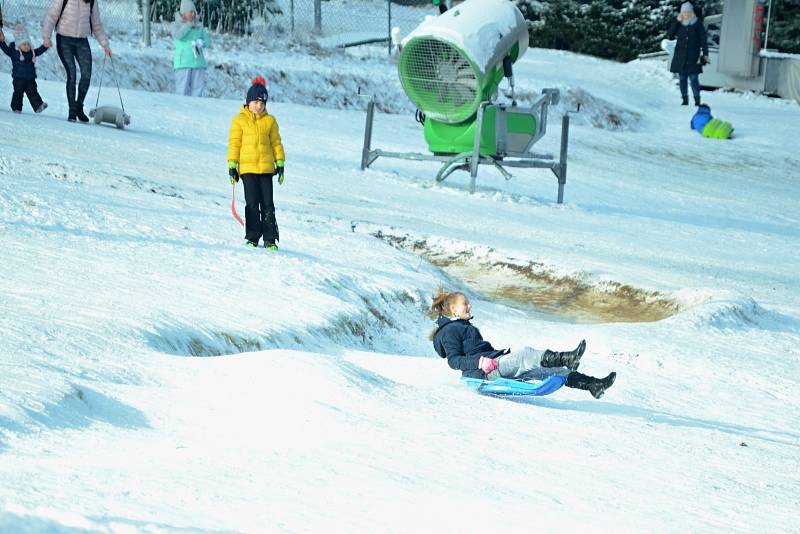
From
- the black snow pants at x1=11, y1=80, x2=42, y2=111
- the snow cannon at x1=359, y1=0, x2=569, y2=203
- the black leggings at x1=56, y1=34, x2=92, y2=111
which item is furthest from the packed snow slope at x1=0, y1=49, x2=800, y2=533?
the black snow pants at x1=11, y1=80, x2=42, y2=111

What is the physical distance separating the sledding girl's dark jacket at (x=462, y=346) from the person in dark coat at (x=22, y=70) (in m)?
10.2

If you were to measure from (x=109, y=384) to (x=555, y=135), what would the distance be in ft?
→ 53.4

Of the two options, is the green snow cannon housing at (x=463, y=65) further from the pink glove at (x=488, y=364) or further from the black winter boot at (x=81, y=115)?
the pink glove at (x=488, y=364)

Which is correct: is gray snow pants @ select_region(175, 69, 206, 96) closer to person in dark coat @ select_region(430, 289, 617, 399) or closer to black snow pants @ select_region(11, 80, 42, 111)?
black snow pants @ select_region(11, 80, 42, 111)

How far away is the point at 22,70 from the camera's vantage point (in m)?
Answer: 16.5

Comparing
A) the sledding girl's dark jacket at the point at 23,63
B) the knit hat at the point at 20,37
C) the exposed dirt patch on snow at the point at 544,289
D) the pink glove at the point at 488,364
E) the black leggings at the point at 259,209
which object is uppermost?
the knit hat at the point at 20,37

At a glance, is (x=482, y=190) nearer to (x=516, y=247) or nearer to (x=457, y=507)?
(x=516, y=247)

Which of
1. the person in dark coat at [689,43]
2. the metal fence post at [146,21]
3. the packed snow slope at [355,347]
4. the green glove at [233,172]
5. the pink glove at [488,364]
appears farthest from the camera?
the person in dark coat at [689,43]

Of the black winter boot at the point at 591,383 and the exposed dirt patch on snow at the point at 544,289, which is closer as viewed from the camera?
the black winter boot at the point at 591,383

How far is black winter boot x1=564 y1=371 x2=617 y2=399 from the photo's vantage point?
734cm

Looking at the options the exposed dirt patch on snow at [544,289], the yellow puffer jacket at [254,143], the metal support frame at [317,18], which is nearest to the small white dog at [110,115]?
the exposed dirt patch on snow at [544,289]

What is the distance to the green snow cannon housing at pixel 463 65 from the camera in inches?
600

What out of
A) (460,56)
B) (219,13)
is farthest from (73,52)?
(219,13)

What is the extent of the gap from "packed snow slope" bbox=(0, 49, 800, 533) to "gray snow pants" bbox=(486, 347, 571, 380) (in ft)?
0.57
